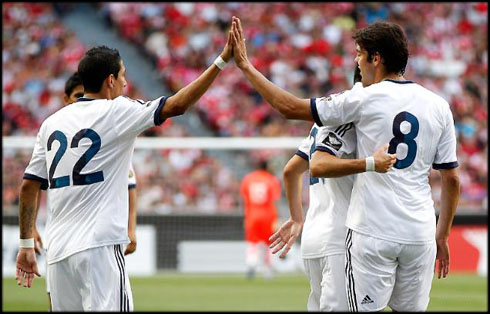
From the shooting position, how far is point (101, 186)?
17.5 ft

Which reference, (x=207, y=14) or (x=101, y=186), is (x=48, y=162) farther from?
(x=207, y=14)

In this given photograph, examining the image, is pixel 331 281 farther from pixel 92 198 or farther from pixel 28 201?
pixel 28 201

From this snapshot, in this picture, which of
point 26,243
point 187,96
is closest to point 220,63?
point 187,96

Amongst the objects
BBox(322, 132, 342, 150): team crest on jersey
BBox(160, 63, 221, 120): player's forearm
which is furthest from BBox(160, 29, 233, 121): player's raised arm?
BBox(322, 132, 342, 150): team crest on jersey

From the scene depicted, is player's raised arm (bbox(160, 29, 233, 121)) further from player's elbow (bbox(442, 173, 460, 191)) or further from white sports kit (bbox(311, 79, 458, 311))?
player's elbow (bbox(442, 173, 460, 191))

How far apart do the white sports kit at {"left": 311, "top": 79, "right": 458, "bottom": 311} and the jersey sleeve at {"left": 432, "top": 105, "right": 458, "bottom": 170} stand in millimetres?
85

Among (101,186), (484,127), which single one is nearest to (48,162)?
(101,186)

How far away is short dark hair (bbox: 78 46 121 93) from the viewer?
5.45m

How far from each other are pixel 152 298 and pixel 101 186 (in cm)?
773

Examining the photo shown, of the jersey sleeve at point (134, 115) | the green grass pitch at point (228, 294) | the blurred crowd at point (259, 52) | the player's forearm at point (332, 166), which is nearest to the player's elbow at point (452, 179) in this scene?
the player's forearm at point (332, 166)

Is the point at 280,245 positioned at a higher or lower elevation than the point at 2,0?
lower

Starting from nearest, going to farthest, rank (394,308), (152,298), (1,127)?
1. (394,308)
2. (152,298)
3. (1,127)

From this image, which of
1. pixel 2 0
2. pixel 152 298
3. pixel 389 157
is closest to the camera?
pixel 389 157

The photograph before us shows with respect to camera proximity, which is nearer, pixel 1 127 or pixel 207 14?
pixel 1 127
